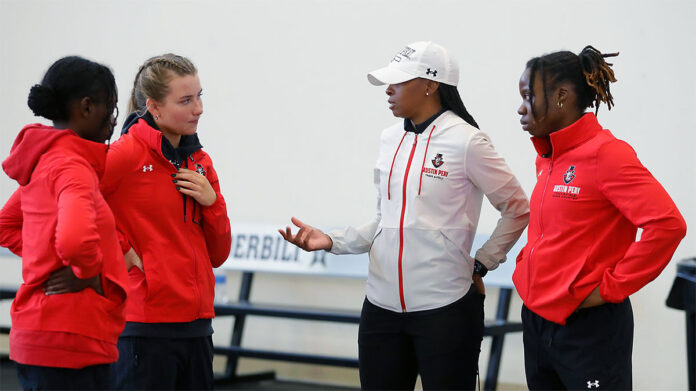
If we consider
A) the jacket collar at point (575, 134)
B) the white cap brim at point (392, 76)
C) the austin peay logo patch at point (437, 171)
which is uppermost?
the white cap brim at point (392, 76)

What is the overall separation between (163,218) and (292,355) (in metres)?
2.35

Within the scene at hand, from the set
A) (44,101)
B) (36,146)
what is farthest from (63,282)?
(44,101)

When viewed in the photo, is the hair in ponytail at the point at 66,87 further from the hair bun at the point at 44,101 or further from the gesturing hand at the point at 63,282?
the gesturing hand at the point at 63,282

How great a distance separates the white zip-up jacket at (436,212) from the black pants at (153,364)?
1.89 feet

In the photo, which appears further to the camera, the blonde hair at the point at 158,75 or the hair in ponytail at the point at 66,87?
the blonde hair at the point at 158,75

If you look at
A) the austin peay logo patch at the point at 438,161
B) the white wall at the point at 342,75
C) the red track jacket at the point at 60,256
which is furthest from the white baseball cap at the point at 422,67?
the white wall at the point at 342,75

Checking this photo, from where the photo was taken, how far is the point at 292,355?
4219mm

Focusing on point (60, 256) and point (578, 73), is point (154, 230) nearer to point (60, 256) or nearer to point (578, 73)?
point (60, 256)

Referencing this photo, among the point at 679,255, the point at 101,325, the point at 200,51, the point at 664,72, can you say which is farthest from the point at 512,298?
the point at 101,325

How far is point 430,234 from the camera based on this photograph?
7.13ft

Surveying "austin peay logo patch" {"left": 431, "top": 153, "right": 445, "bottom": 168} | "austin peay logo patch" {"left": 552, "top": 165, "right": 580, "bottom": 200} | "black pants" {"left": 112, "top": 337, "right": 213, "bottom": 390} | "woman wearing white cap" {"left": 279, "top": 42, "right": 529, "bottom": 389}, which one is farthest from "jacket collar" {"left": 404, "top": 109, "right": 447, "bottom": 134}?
"black pants" {"left": 112, "top": 337, "right": 213, "bottom": 390}

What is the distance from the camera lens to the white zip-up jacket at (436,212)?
2168 millimetres

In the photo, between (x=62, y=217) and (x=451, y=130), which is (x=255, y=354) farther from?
(x=62, y=217)

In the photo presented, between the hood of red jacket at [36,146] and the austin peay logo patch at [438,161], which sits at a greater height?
the austin peay logo patch at [438,161]
